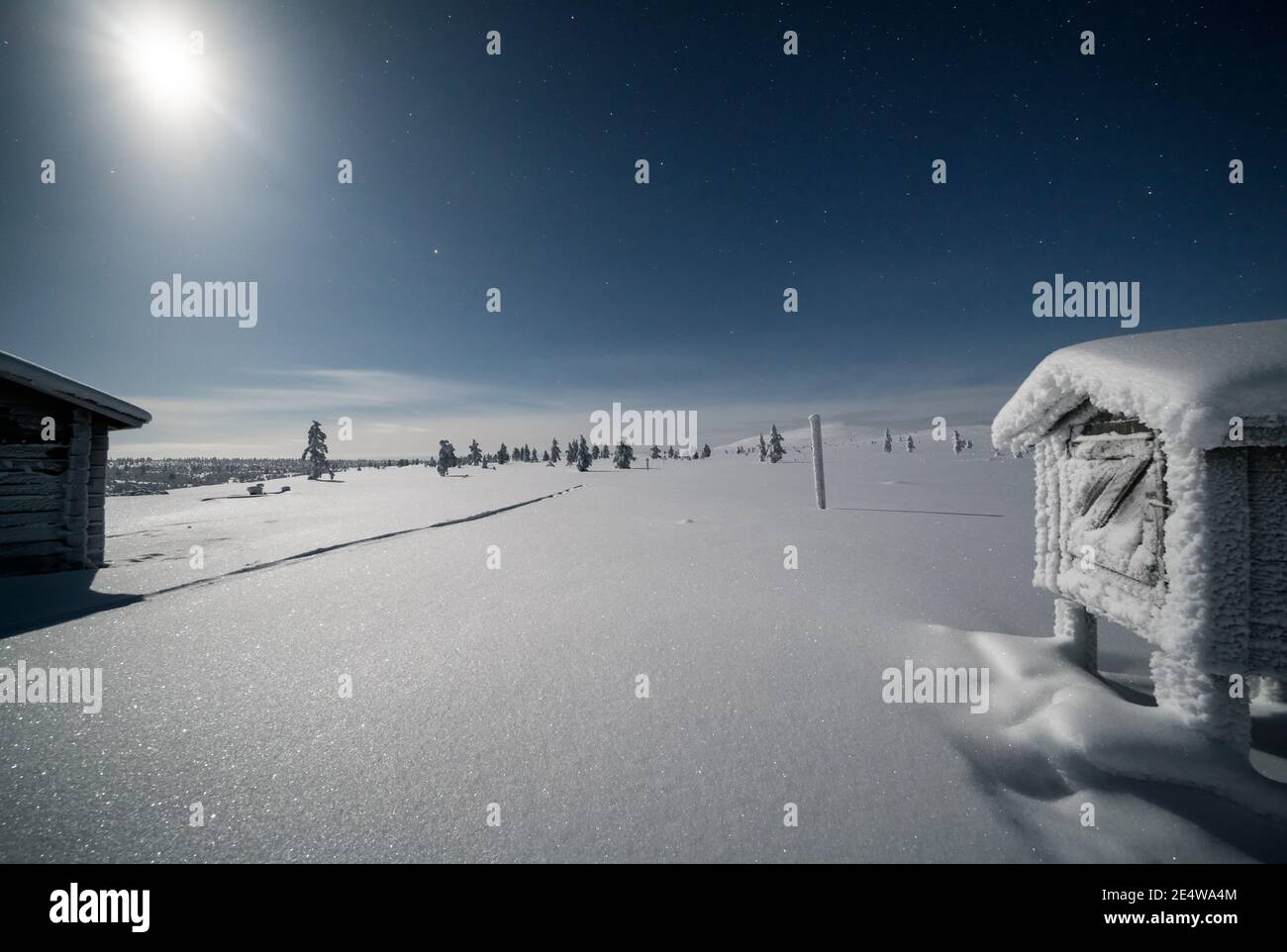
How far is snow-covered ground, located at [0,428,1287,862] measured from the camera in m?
2.00

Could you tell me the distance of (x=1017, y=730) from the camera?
2557 millimetres

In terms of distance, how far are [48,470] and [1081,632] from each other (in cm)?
1353

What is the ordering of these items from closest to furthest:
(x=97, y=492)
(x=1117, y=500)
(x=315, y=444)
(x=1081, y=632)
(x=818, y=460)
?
(x=1117, y=500)
(x=1081, y=632)
(x=97, y=492)
(x=818, y=460)
(x=315, y=444)

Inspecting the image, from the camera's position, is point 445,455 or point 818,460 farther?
point 445,455

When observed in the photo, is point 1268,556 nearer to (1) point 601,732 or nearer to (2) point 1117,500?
(2) point 1117,500

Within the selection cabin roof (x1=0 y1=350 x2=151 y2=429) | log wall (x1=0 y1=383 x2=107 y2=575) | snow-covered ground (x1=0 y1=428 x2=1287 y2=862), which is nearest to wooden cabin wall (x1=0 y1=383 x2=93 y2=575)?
log wall (x1=0 y1=383 x2=107 y2=575)

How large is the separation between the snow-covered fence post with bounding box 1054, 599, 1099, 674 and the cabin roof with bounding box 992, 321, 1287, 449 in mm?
1492

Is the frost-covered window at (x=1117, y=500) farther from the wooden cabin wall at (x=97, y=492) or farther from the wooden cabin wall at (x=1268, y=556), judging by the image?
the wooden cabin wall at (x=97, y=492)

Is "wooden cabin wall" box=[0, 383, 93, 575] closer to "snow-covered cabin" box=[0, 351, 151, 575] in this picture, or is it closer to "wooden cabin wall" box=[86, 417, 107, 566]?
"snow-covered cabin" box=[0, 351, 151, 575]

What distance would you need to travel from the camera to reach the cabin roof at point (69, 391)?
20.8 feet

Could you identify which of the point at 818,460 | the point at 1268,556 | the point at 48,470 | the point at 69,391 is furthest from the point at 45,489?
the point at 818,460

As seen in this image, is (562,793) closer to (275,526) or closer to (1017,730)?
(1017,730)

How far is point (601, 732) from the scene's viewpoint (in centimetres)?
272
